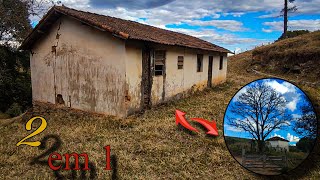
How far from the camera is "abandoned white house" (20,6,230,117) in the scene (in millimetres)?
8539

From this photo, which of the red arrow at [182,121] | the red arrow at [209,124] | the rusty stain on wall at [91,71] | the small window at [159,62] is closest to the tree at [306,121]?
the red arrow at [182,121]

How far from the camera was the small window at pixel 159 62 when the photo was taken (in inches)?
402

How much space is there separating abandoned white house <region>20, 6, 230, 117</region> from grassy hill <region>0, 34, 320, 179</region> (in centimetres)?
67

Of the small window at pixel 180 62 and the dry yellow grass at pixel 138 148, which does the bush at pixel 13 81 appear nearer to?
the dry yellow grass at pixel 138 148

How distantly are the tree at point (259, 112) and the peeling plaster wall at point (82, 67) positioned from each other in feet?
21.3

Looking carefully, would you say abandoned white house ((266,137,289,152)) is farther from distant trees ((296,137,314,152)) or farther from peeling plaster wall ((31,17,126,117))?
peeling plaster wall ((31,17,126,117))

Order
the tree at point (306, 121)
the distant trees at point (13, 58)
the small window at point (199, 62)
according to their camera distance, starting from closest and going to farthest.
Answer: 1. the tree at point (306, 121)
2. the distant trees at point (13, 58)
3. the small window at point (199, 62)

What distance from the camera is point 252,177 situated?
4.42 m

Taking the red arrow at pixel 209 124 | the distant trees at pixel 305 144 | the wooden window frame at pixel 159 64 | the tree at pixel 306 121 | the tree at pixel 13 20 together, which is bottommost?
the red arrow at pixel 209 124

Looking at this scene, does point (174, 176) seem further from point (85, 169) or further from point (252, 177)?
point (85, 169)

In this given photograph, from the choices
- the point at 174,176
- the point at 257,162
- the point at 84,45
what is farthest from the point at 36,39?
the point at 257,162

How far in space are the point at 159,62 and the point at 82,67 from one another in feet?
10.2

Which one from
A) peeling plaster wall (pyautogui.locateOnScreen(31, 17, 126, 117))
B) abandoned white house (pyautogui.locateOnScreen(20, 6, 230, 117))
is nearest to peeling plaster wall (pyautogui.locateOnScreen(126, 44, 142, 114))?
abandoned white house (pyautogui.locateOnScreen(20, 6, 230, 117))

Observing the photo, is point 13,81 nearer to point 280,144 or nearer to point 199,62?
point 199,62
